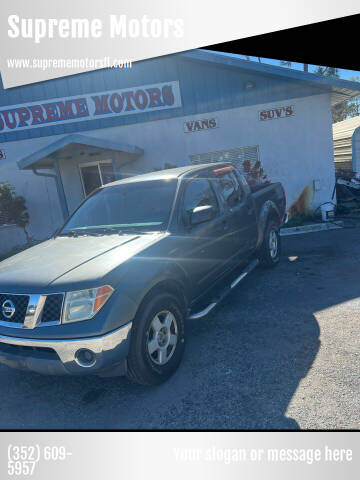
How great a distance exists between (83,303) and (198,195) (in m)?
2.07

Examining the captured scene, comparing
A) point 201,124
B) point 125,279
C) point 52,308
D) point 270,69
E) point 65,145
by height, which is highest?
point 270,69

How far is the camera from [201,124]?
405 inches

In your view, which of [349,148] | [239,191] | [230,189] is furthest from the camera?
[349,148]

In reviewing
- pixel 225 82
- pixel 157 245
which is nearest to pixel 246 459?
pixel 157 245

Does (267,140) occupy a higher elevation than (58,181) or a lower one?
higher

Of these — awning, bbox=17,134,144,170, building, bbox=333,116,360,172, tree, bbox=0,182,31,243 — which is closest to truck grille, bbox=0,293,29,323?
awning, bbox=17,134,144,170

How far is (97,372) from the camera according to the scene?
2.49 metres

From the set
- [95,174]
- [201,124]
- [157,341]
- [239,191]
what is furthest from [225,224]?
→ [95,174]

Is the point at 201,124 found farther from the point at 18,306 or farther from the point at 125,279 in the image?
the point at 18,306

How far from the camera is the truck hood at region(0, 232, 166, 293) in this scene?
2.54m

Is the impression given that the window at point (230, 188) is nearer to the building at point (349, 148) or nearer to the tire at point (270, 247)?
the tire at point (270, 247)

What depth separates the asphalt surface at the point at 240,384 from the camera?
8.17ft

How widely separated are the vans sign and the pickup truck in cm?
656

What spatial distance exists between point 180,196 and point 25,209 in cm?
929
